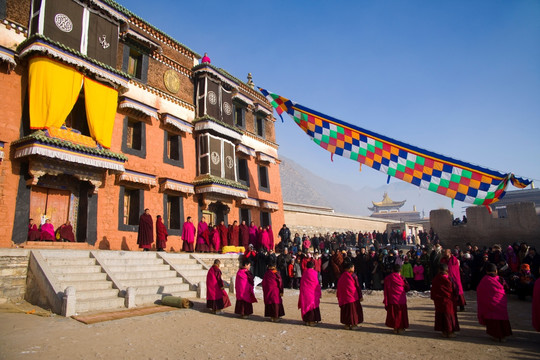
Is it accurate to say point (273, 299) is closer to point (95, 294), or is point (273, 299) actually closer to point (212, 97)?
point (95, 294)

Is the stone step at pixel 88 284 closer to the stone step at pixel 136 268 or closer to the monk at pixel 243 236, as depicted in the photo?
the stone step at pixel 136 268

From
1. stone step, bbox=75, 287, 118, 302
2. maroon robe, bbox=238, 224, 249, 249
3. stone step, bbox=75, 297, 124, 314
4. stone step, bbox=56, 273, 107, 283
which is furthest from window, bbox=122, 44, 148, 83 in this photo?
stone step, bbox=75, 297, 124, 314

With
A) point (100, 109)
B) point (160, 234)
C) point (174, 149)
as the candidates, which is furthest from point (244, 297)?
point (174, 149)

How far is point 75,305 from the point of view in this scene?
7.46 metres

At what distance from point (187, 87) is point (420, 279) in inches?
541

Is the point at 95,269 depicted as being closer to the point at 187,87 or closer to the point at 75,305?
the point at 75,305

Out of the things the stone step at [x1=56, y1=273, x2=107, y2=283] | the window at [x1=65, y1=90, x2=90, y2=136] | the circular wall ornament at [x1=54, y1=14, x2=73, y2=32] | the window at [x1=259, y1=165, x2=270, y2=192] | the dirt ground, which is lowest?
the dirt ground

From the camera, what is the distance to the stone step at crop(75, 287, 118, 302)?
8.05 meters

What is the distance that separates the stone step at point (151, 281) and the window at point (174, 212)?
5.19 metres

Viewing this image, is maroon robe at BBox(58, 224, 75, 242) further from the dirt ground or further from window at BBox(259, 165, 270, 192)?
window at BBox(259, 165, 270, 192)

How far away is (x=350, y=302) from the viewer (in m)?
6.96

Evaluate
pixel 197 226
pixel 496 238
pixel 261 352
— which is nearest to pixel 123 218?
pixel 197 226

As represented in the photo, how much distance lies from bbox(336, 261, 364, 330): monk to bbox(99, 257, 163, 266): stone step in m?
6.74

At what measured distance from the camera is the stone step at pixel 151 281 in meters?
9.55
